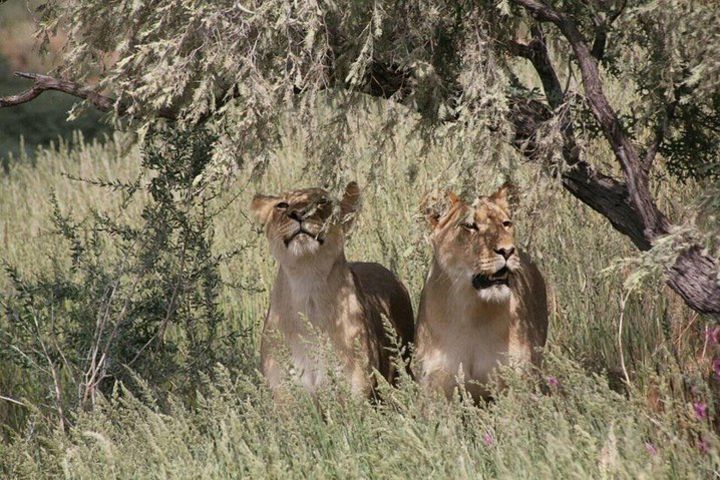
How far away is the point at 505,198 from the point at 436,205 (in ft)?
1.25

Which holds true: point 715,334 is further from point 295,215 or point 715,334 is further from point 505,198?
point 295,215

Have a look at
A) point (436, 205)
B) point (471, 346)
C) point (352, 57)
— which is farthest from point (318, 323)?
point (352, 57)

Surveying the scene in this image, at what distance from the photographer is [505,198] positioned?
22.9 ft

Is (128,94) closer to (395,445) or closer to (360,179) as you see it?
(395,445)

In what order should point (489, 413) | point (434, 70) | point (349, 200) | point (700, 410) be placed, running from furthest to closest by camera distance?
point (349, 200) → point (489, 413) → point (434, 70) → point (700, 410)

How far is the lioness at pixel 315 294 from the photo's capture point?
7.09 meters

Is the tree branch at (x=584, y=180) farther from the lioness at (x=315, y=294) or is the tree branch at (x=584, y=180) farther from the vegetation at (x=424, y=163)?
the lioness at (x=315, y=294)

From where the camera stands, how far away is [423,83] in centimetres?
648

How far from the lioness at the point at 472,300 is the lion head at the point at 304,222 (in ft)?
1.58

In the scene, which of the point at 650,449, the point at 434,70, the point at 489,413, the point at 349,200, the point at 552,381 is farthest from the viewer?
the point at 349,200

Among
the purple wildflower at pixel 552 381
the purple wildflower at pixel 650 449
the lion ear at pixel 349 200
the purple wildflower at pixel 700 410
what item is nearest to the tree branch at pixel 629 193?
the purple wildflower at pixel 700 410

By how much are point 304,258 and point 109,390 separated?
79.6 inches

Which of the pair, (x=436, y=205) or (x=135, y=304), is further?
(x=135, y=304)

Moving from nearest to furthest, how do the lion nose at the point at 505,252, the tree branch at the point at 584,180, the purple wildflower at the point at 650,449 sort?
the purple wildflower at the point at 650,449, the tree branch at the point at 584,180, the lion nose at the point at 505,252
